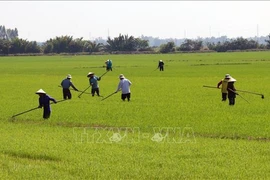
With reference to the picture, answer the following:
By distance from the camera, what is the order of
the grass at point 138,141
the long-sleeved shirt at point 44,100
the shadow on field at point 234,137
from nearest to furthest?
the grass at point 138,141 → the shadow on field at point 234,137 → the long-sleeved shirt at point 44,100

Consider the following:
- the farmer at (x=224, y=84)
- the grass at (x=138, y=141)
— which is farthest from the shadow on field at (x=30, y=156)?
the farmer at (x=224, y=84)

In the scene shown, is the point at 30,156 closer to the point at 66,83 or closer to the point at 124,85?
the point at 124,85

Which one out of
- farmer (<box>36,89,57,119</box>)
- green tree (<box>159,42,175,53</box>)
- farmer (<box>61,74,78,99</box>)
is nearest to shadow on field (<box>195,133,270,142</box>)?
farmer (<box>36,89,57,119</box>)

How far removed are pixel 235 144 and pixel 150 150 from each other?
6.55 ft

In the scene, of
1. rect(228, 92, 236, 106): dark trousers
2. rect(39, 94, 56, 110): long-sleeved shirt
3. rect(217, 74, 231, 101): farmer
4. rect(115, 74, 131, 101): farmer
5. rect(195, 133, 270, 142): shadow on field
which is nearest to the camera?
rect(195, 133, 270, 142): shadow on field

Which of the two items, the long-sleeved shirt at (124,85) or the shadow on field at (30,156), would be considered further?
the long-sleeved shirt at (124,85)

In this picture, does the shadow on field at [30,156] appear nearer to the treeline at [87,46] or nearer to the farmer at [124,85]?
the farmer at [124,85]

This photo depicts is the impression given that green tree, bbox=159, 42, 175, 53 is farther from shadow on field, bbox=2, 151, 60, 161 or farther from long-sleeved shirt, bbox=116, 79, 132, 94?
shadow on field, bbox=2, 151, 60, 161

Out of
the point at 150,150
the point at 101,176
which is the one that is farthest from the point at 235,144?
the point at 101,176

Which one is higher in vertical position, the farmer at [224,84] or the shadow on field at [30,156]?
the farmer at [224,84]

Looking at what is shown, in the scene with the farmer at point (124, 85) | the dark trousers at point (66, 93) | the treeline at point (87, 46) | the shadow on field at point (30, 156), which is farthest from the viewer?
the treeline at point (87, 46)

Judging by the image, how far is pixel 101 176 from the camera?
29.7 feet

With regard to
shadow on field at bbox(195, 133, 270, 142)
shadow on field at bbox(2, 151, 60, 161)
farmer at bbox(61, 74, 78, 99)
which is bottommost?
shadow on field at bbox(195, 133, 270, 142)

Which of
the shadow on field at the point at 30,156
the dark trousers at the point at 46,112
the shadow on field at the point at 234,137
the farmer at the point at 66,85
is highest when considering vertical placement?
the farmer at the point at 66,85
